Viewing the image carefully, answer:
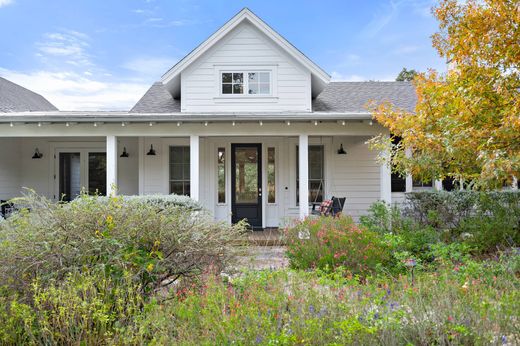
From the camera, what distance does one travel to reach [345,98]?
1217cm

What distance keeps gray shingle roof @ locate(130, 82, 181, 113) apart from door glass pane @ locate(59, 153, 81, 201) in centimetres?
265

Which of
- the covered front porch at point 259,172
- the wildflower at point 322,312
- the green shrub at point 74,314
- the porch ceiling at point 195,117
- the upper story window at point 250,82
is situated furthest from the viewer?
the covered front porch at point 259,172

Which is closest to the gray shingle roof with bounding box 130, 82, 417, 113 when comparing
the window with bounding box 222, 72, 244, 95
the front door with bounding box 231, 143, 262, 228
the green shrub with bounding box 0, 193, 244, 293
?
the window with bounding box 222, 72, 244, 95

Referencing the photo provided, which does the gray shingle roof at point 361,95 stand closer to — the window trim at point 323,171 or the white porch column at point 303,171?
the window trim at point 323,171

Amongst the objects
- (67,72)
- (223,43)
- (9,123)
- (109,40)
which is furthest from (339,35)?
(67,72)

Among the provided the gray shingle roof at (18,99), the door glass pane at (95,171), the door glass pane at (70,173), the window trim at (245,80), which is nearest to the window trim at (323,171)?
the window trim at (245,80)

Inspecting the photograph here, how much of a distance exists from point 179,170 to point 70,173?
379 centimetres

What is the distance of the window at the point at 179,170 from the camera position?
10.8 metres

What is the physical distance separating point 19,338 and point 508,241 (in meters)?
7.80

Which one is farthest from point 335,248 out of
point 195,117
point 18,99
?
point 18,99

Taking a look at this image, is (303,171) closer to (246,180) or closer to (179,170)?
(246,180)

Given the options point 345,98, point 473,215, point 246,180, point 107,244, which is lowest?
point 473,215

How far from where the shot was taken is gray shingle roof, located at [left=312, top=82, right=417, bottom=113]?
37.2ft

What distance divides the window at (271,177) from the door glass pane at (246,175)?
36 cm
